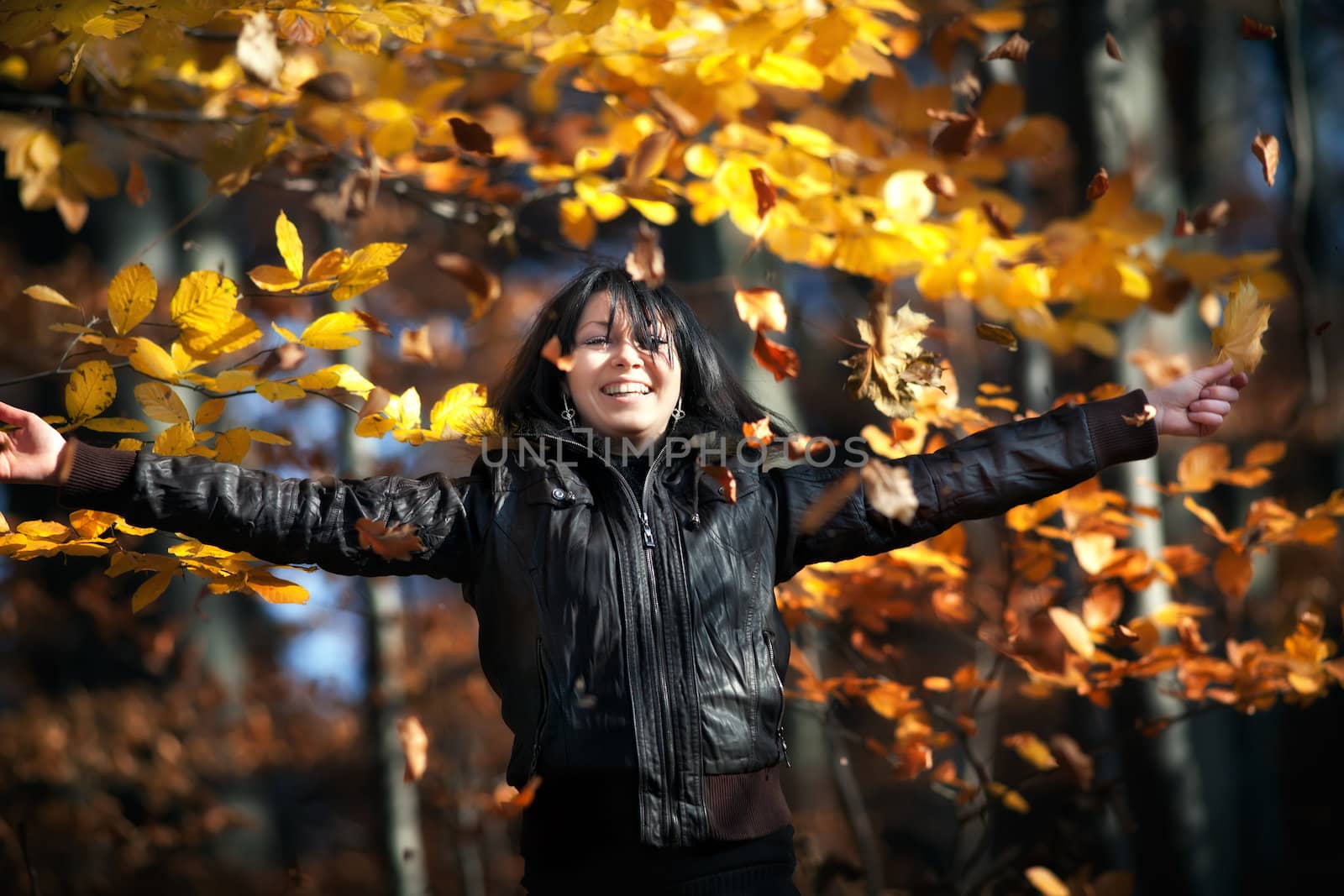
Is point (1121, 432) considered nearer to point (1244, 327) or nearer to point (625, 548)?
point (1244, 327)

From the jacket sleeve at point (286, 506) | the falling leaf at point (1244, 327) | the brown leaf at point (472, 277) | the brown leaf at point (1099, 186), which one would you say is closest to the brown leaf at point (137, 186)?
the brown leaf at point (472, 277)

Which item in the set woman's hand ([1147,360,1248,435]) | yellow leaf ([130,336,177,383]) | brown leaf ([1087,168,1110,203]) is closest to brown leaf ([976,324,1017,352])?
woman's hand ([1147,360,1248,435])

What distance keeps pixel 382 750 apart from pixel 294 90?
3155 mm

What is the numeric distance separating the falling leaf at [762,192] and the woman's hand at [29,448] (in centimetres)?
140

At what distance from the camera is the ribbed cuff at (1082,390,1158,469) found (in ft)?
6.71

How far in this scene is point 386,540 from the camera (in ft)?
6.18

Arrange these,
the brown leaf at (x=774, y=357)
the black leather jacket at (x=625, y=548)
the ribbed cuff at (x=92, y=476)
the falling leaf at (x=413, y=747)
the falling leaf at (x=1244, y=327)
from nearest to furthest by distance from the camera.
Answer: the ribbed cuff at (x=92, y=476)
the black leather jacket at (x=625, y=548)
the falling leaf at (x=1244, y=327)
the brown leaf at (x=774, y=357)
the falling leaf at (x=413, y=747)

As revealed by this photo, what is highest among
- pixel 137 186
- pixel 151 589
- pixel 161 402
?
pixel 137 186

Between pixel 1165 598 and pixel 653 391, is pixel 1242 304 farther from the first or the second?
pixel 1165 598

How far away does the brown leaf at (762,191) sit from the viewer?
7.34 feet

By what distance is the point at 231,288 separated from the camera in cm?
192

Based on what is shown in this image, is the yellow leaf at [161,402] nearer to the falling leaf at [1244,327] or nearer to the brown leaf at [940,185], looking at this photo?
the brown leaf at [940,185]

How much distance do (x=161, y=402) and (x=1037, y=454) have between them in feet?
5.41

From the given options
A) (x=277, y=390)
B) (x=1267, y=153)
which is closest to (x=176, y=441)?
(x=277, y=390)
